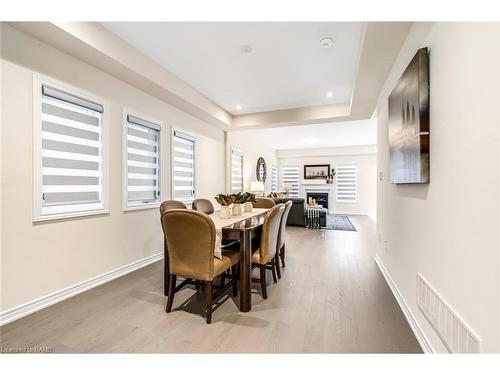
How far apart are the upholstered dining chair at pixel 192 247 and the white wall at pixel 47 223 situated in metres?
1.20

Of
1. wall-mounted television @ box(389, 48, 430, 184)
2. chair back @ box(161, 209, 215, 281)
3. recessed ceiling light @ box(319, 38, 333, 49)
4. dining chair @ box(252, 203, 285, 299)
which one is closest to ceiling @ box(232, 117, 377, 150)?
recessed ceiling light @ box(319, 38, 333, 49)

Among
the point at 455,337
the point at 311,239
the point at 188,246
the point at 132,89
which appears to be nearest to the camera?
the point at 455,337

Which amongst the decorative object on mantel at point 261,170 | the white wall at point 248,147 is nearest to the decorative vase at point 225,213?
the white wall at point 248,147

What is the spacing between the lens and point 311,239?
15.7 ft

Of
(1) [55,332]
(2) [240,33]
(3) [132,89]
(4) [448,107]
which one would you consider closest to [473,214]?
(4) [448,107]

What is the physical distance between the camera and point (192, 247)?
73.9 inches

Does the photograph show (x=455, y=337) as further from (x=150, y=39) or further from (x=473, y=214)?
(x=150, y=39)

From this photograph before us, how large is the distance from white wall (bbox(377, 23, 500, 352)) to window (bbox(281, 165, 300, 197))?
26.6ft

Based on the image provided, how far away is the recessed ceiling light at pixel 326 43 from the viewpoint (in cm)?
238

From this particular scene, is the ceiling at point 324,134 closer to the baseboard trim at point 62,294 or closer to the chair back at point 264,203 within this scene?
the chair back at point 264,203

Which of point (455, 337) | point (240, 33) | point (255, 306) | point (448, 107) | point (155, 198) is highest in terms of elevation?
point (240, 33)

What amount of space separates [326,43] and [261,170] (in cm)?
564

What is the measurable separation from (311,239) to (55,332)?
4156 mm

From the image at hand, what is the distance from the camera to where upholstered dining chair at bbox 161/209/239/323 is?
1.78m
